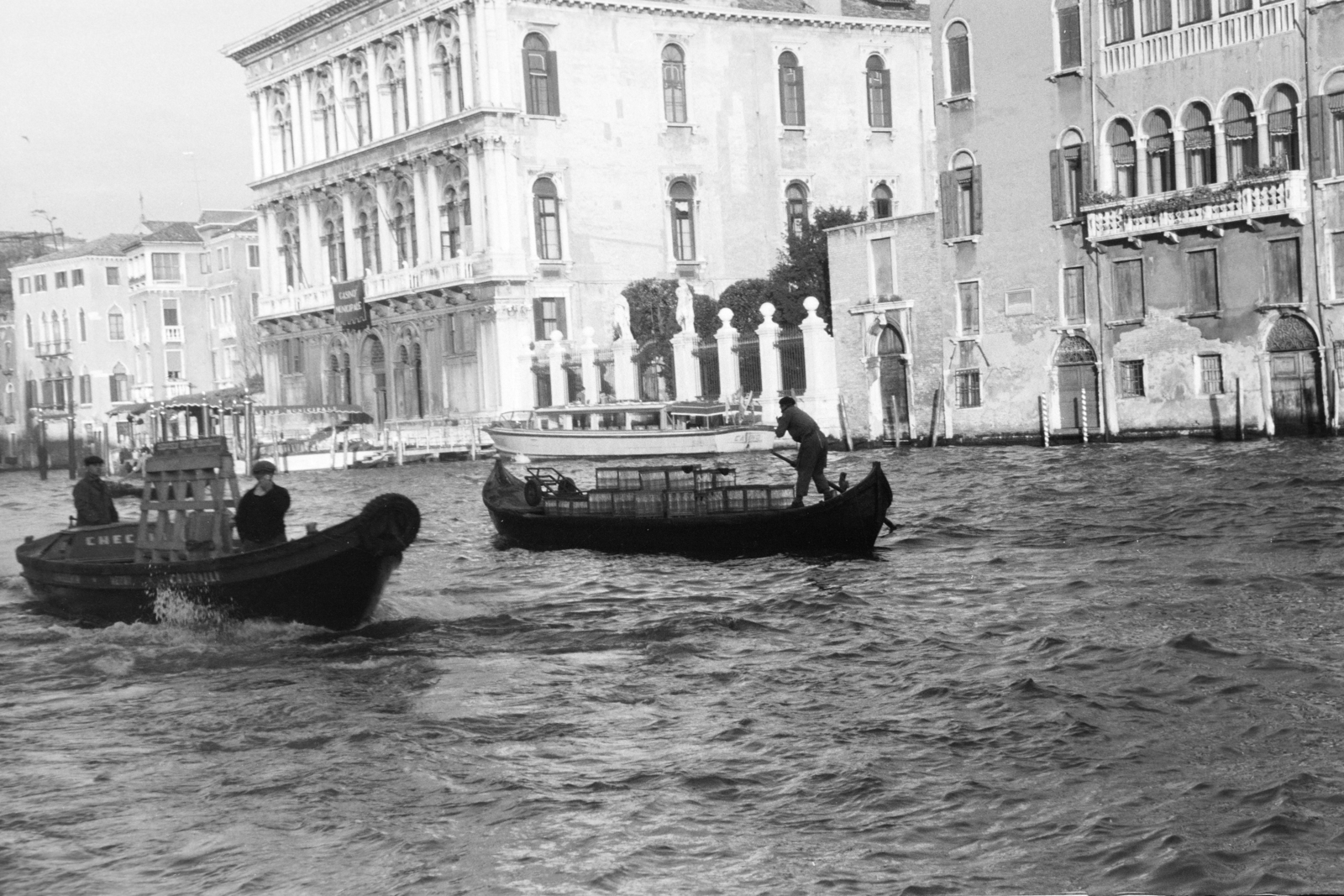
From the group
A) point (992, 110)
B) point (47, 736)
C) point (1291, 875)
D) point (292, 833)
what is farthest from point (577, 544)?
point (992, 110)

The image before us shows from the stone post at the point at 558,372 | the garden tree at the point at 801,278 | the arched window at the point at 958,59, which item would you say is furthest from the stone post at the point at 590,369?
the arched window at the point at 958,59

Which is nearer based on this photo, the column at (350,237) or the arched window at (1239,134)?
the arched window at (1239,134)

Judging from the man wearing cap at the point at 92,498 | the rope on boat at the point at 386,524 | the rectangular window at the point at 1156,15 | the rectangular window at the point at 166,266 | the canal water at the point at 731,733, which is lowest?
the canal water at the point at 731,733

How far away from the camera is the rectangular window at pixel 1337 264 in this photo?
2838 centimetres

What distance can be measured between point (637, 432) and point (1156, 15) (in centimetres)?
1300

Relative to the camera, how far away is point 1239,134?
29812 mm

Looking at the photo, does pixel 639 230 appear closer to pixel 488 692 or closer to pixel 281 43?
pixel 281 43

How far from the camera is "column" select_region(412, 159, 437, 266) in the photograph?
4991 cm

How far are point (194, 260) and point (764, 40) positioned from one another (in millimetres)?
28925

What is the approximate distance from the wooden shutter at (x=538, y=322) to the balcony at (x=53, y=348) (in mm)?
32684

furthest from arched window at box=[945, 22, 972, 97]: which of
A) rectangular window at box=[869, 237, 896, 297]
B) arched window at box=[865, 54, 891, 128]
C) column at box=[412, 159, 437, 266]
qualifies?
column at box=[412, 159, 437, 266]

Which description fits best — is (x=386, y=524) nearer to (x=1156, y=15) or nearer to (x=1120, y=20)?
(x=1156, y=15)

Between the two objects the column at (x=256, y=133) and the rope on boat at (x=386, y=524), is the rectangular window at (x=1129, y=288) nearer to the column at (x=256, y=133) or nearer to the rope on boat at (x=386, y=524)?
the rope on boat at (x=386, y=524)

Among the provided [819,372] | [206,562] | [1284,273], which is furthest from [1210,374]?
Result: [206,562]
